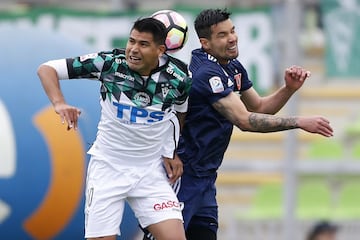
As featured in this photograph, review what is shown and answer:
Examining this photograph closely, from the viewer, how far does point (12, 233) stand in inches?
408

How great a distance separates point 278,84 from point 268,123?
23.7 ft

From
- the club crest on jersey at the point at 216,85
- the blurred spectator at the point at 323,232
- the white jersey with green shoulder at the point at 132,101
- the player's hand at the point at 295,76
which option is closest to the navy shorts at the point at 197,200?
the white jersey with green shoulder at the point at 132,101

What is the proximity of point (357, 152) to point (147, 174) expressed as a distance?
27.3 feet

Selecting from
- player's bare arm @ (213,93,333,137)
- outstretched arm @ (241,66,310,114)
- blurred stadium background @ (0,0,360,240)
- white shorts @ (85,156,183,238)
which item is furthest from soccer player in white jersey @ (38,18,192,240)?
blurred stadium background @ (0,0,360,240)

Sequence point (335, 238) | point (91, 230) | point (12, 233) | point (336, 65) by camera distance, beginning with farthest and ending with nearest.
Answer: point (335, 238) → point (336, 65) → point (12, 233) → point (91, 230)

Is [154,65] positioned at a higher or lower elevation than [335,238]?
higher

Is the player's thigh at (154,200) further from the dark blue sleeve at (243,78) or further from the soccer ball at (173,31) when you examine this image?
the dark blue sleeve at (243,78)

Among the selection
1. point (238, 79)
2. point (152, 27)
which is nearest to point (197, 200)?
point (238, 79)

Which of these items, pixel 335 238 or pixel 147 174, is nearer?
pixel 147 174

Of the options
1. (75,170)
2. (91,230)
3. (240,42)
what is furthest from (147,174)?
(240,42)

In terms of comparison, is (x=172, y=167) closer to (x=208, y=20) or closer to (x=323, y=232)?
(x=208, y=20)

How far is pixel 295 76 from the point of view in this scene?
8562mm

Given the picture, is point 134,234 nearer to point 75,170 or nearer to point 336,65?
point 75,170

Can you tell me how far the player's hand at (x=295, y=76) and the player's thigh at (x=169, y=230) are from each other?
3.87ft
